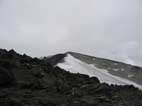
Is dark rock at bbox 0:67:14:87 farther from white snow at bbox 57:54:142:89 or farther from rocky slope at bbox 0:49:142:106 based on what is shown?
white snow at bbox 57:54:142:89

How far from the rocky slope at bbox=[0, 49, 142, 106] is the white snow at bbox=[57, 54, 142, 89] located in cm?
1784

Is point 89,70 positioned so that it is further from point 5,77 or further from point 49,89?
point 5,77

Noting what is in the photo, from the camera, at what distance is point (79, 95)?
22.6m

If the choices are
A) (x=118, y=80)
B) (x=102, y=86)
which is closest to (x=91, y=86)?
(x=102, y=86)

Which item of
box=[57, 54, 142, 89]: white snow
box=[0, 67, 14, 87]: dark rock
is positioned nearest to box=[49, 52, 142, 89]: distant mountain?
box=[57, 54, 142, 89]: white snow

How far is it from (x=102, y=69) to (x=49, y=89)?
29.4 meters

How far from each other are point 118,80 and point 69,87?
78.8ft

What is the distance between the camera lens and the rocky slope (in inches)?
809

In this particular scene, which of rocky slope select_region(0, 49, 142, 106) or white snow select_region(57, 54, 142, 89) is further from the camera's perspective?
white snow select_region(57, 54, 142, 89)

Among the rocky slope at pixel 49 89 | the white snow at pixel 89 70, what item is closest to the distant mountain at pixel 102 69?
the white snow at pixel 89 70

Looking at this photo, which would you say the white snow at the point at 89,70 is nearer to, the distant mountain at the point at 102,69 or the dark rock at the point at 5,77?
the distant mountain at the point at 102,69

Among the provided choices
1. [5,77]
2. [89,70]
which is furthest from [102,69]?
[5,77]

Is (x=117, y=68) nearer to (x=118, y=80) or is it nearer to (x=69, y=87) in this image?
(x=118, y=80)

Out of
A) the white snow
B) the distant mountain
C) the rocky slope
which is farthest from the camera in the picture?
the distant mountain
